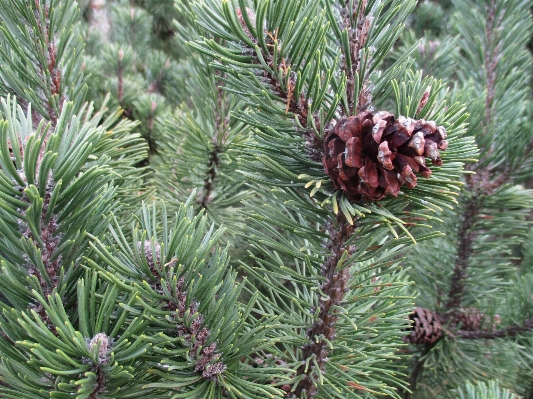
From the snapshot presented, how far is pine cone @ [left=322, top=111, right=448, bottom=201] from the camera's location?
38 cm

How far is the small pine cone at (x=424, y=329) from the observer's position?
2.81 feet

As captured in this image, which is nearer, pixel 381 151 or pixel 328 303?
pixel 381 151

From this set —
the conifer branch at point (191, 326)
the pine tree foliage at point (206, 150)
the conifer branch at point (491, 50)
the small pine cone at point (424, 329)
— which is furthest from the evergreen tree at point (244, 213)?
the conifer branch at point (491, 50)

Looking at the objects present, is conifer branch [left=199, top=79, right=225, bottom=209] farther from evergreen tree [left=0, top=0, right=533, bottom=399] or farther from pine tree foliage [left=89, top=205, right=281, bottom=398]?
pine tree foliage [left=89, top=205, right=281, bottom=398]

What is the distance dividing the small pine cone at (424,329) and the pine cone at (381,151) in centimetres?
55

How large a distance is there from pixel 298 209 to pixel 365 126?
141 millimetres

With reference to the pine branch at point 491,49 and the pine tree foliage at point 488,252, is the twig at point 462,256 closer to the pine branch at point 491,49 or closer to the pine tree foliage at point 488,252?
the pine tree foliage at point 488,252

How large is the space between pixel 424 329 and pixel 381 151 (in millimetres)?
610

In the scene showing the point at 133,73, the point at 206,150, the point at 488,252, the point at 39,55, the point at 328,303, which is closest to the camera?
the point at 328,303

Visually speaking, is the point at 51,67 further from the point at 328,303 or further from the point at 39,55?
the point at 328,303

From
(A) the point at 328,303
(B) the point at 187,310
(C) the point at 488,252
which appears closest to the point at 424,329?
(C) the point at 488,252

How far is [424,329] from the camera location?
0.86 m

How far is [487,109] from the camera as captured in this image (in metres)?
0.97

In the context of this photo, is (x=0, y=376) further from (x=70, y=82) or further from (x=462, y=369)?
(x=462, y=369)
